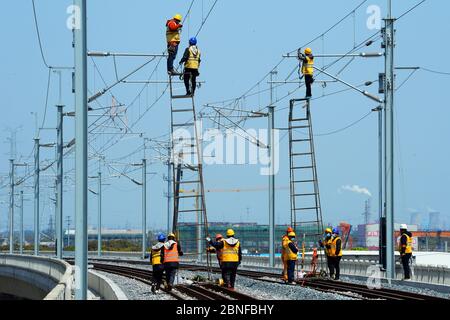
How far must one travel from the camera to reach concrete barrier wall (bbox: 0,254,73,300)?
132 feet

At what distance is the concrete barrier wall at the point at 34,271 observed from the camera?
40362 millimetres

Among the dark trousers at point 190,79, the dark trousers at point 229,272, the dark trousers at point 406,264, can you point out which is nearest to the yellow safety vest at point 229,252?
the dark trousers at point 229,272

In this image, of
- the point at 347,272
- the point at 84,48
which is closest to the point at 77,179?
the point at 84,48

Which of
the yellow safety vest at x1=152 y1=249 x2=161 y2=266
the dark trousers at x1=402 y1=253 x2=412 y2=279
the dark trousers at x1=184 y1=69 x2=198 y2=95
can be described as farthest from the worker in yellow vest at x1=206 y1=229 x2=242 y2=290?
the dark trousers at x1=402 y1=253 x2=412 y2=279

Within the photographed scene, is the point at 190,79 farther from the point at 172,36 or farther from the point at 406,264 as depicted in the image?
the point at 406,264

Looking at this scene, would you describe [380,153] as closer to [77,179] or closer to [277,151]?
[277,151]

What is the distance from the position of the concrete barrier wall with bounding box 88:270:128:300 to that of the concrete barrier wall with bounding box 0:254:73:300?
91 cm

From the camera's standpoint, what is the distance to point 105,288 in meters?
28.9

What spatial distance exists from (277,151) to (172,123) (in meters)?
28.5

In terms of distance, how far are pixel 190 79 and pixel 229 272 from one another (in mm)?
5655

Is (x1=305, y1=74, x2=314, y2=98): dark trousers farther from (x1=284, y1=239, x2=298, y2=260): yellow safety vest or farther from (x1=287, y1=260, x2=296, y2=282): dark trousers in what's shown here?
(x1=287, y1=260, x2=296, y2=282): dark trousers

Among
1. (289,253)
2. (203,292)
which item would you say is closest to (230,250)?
(203,292)
